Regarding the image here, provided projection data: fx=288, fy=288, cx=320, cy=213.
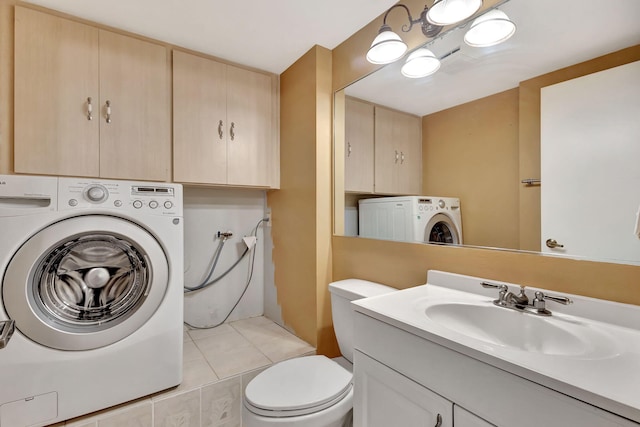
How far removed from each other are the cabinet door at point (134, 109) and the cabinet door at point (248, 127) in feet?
1.27

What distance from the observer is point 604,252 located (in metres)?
0.88

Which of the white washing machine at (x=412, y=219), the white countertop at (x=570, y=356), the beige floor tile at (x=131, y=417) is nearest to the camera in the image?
the white countertop at (x=570, y=356)

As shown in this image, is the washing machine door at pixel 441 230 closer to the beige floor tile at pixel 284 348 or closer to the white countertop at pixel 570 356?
the white countertop at pixel 570 356

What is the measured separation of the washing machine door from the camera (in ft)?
4.27

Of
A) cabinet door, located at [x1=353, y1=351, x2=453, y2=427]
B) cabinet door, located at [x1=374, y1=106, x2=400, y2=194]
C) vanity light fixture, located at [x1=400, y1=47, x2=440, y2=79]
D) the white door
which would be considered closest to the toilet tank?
cabinet door, located at [x1=353, y1=351, x2=453, y2=427]

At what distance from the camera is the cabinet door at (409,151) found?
1.48 m

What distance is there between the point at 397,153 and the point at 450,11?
66 centimetres

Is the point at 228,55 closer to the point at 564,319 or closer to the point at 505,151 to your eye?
the point at 505,151

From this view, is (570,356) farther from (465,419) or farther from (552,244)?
(552,244)

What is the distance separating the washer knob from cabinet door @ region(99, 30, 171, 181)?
0.36 metres

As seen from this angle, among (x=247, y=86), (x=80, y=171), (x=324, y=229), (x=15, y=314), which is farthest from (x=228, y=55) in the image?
(x=15, y=314)

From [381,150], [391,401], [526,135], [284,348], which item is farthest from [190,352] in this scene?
[526,135]

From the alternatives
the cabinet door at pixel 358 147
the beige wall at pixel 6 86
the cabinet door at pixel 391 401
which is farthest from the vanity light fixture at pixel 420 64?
the beige wall at pixel 6 86

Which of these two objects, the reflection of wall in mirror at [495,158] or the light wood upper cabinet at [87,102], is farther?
the light wood upper cabinet at [87,102]
